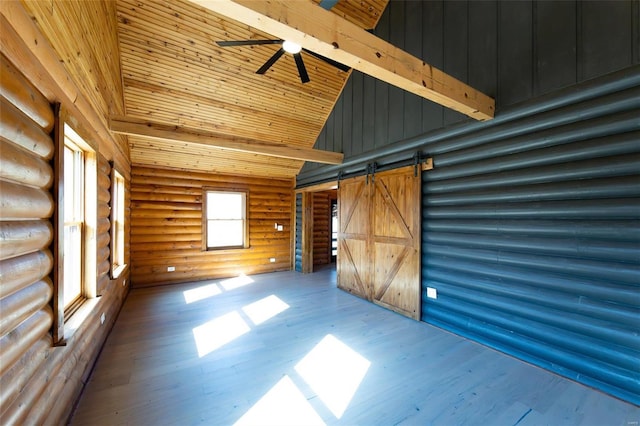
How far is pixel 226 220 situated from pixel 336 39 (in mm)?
5491

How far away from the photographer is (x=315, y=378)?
2309mm

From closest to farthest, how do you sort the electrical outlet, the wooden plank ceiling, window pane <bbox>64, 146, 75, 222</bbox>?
window pane <bbox>64, 146, 75, 222</bbox> → the electrical outlet → the wooden plank ceiling

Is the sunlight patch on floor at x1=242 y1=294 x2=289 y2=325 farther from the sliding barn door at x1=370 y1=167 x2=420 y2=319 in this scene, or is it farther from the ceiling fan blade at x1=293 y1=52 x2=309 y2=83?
the ceiling fan blade at x1=293 y1=52 x2=309 y2=83

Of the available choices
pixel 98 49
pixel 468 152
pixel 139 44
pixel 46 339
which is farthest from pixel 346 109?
pixel 46 339

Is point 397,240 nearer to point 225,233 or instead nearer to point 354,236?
point 354,236

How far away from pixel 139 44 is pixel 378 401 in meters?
5.15

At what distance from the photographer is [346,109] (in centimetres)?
514

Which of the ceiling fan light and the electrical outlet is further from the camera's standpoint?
the electrical outlet

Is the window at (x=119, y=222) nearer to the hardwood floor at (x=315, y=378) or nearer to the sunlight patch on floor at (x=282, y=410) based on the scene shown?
the hardwood floor at (x=315, y=378)

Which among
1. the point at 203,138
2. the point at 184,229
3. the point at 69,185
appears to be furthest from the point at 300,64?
the point at 184,229

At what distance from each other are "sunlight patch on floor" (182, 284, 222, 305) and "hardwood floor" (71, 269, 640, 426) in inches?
34.0

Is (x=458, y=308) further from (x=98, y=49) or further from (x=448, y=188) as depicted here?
(x=98, y=49)

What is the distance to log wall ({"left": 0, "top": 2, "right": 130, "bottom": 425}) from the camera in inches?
47.7

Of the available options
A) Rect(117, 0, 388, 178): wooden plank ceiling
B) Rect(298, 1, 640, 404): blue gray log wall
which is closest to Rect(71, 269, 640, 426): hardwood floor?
Rect(298, 1, 640, 404): blue gray log wall
